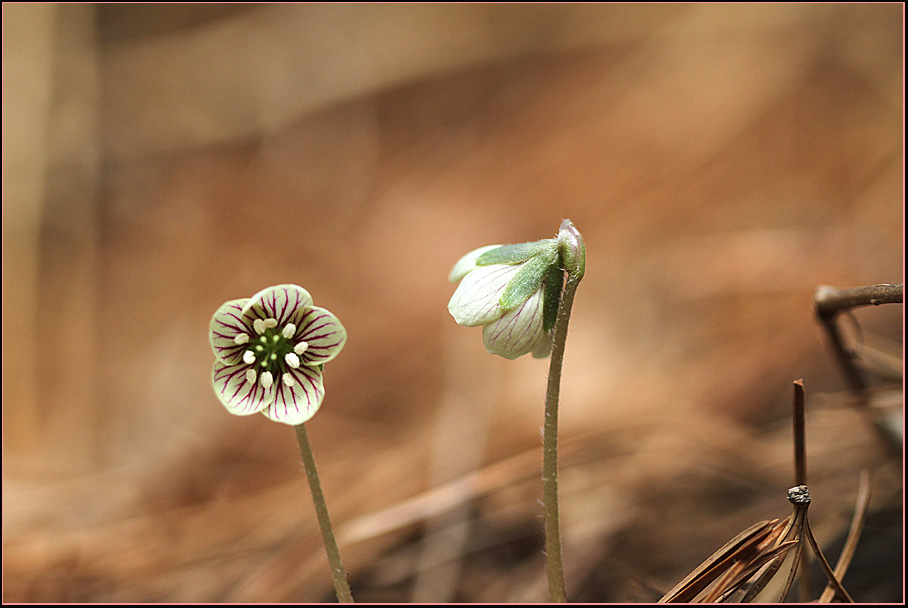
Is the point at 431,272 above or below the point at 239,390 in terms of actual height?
above

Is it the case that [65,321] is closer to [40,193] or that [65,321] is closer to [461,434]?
[40,193]

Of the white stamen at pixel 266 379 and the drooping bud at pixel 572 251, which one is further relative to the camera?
the white stamen at pixel 266 379

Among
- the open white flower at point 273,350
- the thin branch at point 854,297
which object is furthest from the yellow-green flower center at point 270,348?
the thin branch at point 854,297

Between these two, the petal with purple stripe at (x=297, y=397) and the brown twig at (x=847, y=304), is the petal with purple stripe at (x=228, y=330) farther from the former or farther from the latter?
the brown twig at (x=847, y=304)

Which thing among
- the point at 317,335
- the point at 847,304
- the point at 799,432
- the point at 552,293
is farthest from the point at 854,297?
the point at 317,335

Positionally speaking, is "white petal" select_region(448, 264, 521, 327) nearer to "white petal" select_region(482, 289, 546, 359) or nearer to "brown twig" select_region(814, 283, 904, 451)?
"white petal" select_region(482, 289, 546, 359)

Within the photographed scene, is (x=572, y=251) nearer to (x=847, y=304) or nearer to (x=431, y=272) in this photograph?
(x=847, y=304)

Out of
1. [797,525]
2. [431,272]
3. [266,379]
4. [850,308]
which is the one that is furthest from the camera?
[431,272]
